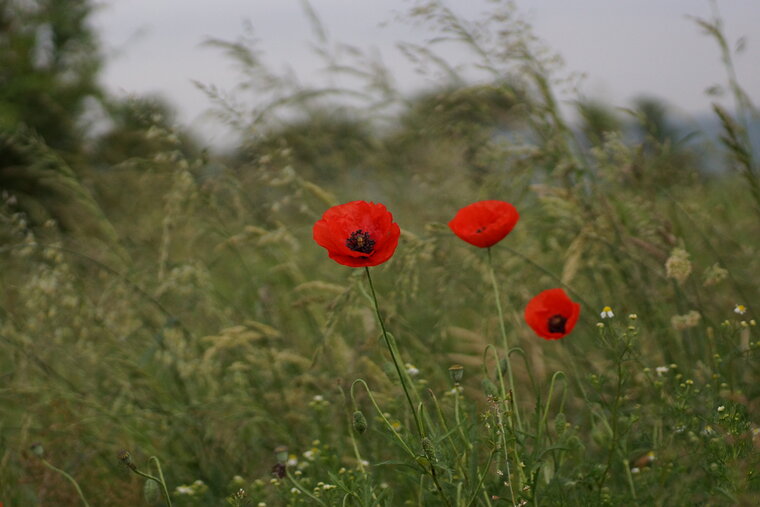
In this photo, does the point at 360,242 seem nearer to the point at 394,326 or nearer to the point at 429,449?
the point at 429,449

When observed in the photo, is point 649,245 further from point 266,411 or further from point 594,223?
point 266,411

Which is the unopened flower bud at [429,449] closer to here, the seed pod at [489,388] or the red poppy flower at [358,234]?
the seed pod at [489,388]

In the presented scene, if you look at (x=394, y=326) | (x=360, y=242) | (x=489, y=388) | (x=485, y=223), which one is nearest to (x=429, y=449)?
(x=489, y=388)

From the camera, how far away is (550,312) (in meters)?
1.62

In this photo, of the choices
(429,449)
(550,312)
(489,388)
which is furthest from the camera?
(550,312)

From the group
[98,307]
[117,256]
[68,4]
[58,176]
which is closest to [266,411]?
[98,307]

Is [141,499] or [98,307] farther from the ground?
[98,307]

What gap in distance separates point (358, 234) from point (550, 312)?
519 mm

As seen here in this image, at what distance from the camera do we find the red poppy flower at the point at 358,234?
4.21ft

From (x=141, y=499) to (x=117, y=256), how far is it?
1123mm

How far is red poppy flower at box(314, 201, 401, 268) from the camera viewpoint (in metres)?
1.28

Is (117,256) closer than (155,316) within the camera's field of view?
No

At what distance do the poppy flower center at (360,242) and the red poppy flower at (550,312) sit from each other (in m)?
0.43

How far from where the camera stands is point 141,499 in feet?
6.76
